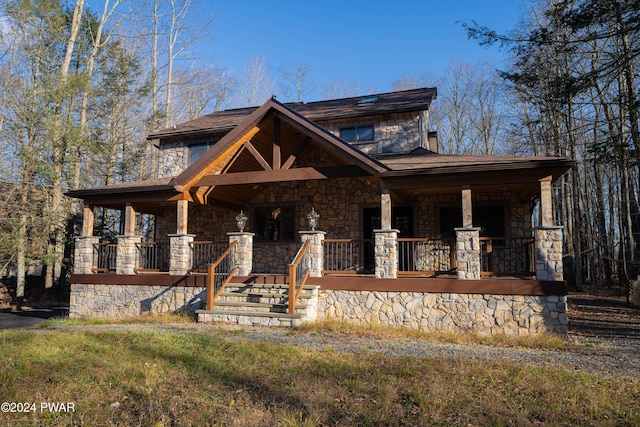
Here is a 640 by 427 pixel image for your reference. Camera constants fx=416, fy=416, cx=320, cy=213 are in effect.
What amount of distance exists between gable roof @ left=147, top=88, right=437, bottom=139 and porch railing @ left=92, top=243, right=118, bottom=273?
443 cm

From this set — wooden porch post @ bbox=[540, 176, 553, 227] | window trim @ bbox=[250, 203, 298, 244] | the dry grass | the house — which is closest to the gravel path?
the dry grass

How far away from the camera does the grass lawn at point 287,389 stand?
13.3 ft

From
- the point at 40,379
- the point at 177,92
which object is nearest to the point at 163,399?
the point at 40,379

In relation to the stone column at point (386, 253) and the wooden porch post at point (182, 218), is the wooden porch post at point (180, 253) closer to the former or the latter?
the wooden porch post at point (182, 218)

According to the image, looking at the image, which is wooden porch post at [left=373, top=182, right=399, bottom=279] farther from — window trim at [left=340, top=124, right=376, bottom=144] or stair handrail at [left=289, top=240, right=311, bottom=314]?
window trim at [left=340, top=124, right=376, bottom=144]

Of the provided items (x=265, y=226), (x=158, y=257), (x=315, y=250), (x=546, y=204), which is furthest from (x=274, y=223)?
(x=546, y=204)

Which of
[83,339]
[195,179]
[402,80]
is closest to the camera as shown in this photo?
[83,339]

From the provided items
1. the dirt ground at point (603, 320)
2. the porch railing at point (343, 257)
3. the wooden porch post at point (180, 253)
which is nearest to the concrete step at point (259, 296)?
the wooden porch post at point (180, 253)

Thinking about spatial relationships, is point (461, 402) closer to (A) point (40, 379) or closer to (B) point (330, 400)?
(B) point (330, 400)

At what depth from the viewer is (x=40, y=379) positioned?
16.4 ft

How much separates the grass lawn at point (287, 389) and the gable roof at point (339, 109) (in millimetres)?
8436

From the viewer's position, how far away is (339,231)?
501 inches

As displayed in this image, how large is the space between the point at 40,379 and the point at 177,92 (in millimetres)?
25539

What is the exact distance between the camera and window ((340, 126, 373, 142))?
45.2 feet
